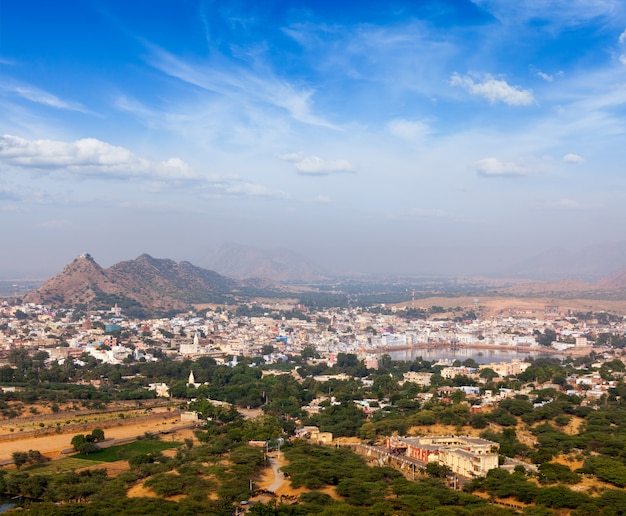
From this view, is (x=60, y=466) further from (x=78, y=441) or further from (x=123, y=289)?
(x=123, y=289)

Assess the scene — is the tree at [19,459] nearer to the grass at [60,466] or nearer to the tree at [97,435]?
the grass at [60,466]

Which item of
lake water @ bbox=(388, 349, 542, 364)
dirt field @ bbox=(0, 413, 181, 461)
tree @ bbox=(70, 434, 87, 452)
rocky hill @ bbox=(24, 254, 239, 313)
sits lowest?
lake water @ bbox=(388, 349, 542, 364)

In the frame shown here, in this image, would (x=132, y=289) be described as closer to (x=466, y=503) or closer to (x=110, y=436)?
(x=110, y=436)

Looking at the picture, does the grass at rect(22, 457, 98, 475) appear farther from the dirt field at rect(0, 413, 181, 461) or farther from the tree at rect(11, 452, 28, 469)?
the dirt field at rect(0, 413, 181, 461)

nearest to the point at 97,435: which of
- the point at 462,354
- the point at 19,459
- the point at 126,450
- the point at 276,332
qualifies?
the point at 126,450

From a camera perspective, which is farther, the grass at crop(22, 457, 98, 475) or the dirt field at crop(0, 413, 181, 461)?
the dirt field at crop(0, 413, 181, 461)

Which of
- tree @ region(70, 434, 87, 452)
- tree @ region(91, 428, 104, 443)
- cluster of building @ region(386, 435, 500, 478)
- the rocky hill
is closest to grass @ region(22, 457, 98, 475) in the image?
tree @ region(70, 434, 87, 452)
